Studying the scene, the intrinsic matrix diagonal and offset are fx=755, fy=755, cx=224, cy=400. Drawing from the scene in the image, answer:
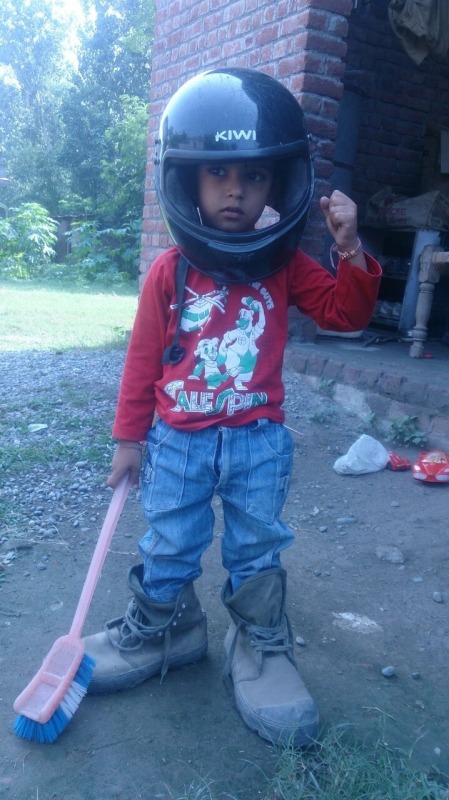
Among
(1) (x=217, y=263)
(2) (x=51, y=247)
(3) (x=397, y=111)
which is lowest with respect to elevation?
(2) (x=51, y=247)

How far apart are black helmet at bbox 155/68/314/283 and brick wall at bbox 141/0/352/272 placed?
233 centimetres

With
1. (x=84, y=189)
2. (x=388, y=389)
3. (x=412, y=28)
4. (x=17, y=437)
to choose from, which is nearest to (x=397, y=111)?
(x=412, y=28)

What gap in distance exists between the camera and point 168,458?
1.90 meters

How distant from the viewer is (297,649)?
2164 mm

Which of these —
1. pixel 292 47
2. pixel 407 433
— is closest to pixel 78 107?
pixel 292 47

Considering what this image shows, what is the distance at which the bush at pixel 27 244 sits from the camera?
1602 centimetres

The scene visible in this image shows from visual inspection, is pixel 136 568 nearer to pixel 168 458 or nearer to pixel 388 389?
pixel 168 458

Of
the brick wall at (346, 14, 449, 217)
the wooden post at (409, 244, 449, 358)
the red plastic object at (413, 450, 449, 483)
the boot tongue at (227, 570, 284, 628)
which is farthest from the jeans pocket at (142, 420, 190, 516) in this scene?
the brick wall at (346, 14, 449, 217)

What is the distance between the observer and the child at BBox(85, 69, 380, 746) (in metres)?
1.79

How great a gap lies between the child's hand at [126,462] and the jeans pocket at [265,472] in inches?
12.3

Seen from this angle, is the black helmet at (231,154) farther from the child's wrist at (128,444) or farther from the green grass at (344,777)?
the green grass at (344,777)

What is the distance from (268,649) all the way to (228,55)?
398cm

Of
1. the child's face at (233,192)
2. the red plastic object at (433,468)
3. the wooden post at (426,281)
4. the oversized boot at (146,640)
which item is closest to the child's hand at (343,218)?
the child's face at (233,192)

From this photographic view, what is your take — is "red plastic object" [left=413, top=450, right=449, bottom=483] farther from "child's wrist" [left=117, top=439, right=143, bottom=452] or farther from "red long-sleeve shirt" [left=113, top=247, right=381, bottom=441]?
"child's wrist" [left=117, top=439, right=143, bottom=452]
